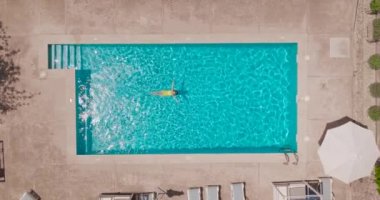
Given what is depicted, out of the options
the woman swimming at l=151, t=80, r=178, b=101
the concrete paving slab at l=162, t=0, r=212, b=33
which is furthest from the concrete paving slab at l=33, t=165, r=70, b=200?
the concrete paving slab at l=162, t=0, r=212, b=33

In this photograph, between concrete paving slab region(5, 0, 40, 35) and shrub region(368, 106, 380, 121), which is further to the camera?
shrub region(368, 106, 380, 121)

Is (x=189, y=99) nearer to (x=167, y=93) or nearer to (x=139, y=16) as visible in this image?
(x=167, y=93)

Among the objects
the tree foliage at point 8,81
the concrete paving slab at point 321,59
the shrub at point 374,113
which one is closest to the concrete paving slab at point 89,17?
the tree foliage at point 8,81

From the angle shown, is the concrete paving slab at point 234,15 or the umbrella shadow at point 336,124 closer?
the concrete paving slab at point 234,15

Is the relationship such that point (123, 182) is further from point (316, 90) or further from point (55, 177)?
point (316, 90)

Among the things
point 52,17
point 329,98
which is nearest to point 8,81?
point 52,17

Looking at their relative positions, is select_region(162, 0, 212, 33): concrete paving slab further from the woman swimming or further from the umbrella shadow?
the umbrella shadow

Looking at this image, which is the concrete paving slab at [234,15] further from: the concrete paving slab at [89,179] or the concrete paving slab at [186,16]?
the concrete paving slab at [89,179]
